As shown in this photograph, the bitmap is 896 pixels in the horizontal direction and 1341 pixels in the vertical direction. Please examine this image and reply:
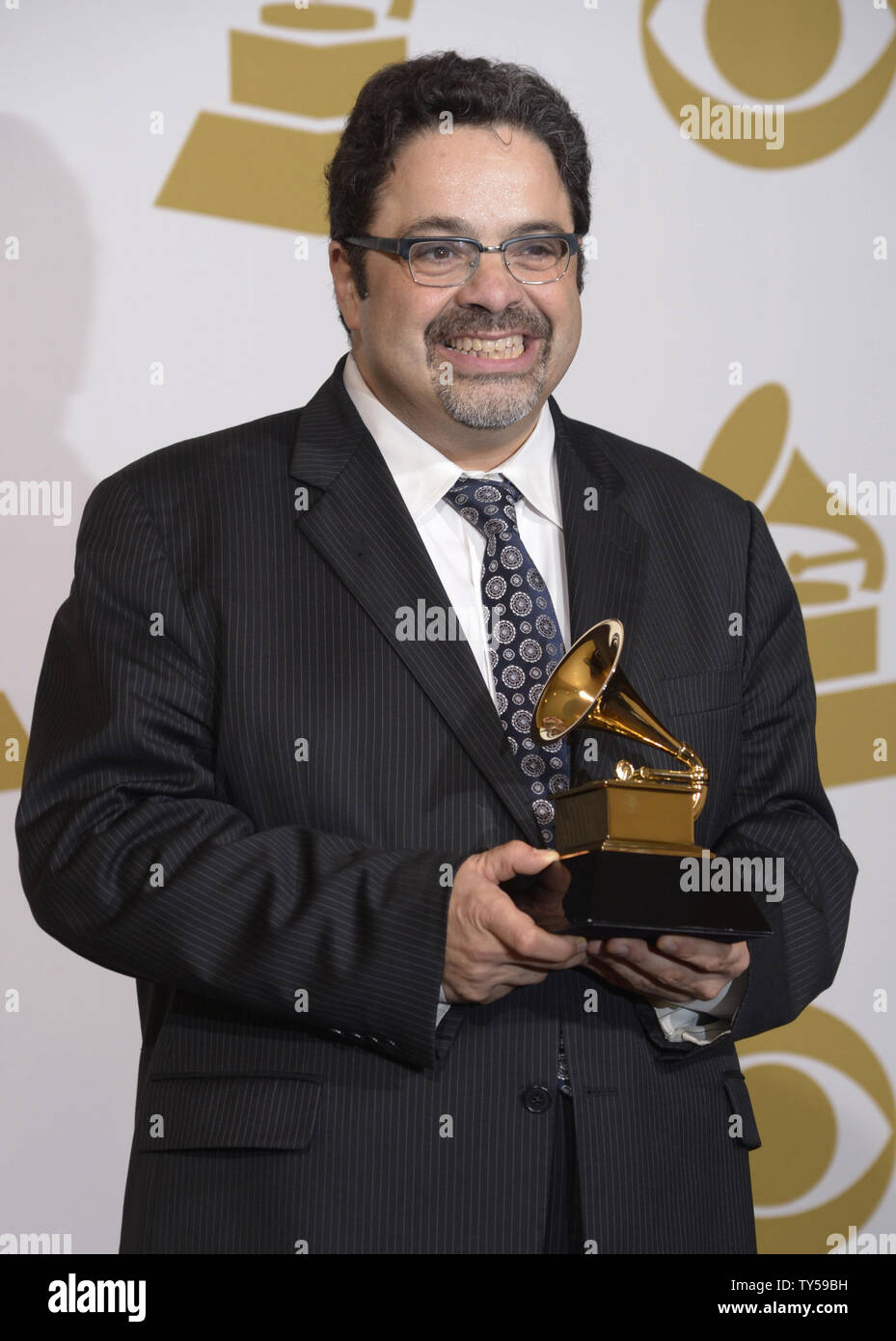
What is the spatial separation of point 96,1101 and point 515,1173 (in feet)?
6.14

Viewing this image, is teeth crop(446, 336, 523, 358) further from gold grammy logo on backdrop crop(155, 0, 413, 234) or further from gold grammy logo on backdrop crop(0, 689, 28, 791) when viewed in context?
gold grammy logo on backdrop crop(0, 689, 28, 791)

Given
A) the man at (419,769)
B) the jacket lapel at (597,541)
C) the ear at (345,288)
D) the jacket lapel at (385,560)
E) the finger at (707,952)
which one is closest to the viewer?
A: the finger at (707,952)

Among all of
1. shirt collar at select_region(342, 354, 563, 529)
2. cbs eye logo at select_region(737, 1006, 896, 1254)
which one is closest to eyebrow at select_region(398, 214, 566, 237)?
shirt collar at select_region(342, 354, 563, 529)

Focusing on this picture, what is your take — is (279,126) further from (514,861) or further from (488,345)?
(514,861)

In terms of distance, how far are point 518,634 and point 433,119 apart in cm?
86

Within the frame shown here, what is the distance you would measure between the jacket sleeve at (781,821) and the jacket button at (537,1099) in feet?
0.67

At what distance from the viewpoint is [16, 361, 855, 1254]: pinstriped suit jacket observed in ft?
7.29

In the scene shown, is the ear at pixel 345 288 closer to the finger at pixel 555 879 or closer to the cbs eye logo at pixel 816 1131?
the finger at pixel 555 879

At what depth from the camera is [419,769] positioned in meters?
2.37

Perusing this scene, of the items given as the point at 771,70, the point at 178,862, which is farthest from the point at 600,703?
the point at 771,70

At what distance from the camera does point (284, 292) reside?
3.83 meters

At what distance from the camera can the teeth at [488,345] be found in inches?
102

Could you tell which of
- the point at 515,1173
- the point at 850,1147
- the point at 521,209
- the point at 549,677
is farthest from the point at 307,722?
the point at 850,1147

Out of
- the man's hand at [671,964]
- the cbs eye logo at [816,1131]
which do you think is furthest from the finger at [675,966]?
the cbs eye logo at [816,1131]
